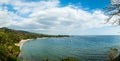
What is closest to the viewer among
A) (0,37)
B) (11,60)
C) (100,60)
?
(11,60)

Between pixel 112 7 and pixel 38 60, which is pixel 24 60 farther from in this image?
pixel 112 7

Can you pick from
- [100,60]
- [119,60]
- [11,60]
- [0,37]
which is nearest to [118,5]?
[119,60]

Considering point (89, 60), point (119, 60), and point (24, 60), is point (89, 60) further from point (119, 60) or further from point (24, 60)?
point (119, 60)

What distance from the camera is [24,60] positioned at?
96.2 metres

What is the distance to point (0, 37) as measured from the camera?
126 metres

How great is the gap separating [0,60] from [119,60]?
44.6m

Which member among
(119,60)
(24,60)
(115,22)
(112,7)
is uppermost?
(112,7)

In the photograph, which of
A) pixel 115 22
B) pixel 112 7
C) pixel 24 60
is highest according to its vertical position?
pixel 112 7

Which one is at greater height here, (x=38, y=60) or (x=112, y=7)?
(x=112, y=7)

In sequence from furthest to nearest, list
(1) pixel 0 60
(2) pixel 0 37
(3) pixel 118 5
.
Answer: (2) pixel 0 37
(1) pixel 0 60
(3) pixel 118 5

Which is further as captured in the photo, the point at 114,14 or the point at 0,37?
the point at 0,37

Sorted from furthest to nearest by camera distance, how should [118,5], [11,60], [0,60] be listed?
[11,60]
[0,60]
[118,5]

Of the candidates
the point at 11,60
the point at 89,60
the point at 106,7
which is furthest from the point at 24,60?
the point at 106,7

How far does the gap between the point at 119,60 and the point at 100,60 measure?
212ft
